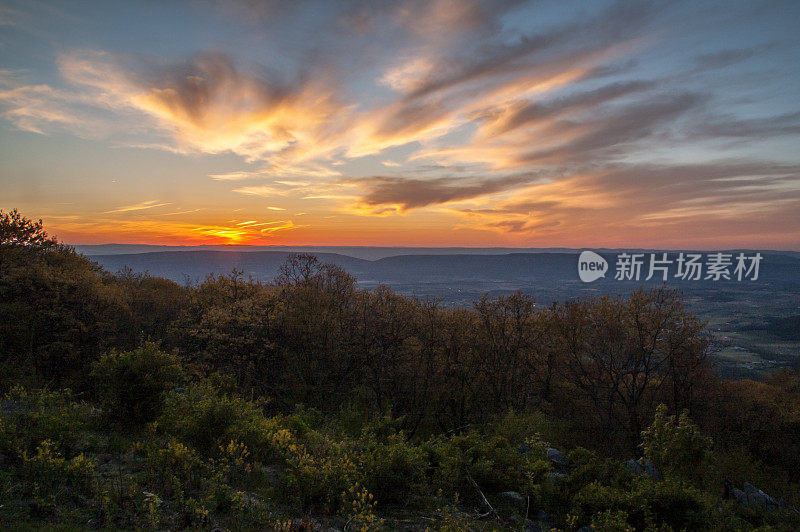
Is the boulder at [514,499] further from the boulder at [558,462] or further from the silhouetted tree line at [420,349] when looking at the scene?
the silhouetted tree line at [420,349]

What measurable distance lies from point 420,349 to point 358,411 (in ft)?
22.6

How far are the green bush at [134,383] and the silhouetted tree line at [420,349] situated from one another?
1265cm

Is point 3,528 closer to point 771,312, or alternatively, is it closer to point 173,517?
point 173,517

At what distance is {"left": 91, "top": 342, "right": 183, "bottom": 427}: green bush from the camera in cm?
1090

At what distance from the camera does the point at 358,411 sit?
24797mm

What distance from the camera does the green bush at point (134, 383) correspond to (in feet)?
35.8

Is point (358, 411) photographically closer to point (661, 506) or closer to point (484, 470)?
point (484, 470)

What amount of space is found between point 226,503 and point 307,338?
2014 centimetres

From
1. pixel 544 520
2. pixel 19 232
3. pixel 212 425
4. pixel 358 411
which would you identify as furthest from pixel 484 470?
pixel 19 232

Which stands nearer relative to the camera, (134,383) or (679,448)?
(134,383)

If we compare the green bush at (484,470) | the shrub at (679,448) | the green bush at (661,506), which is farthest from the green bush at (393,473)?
the shrub at (679,448)

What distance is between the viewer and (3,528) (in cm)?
605

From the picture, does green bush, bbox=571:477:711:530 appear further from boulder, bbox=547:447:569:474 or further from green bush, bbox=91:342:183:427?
green bush, bbox=91:342:183:427

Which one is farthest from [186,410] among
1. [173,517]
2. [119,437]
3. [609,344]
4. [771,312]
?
[771,312]
